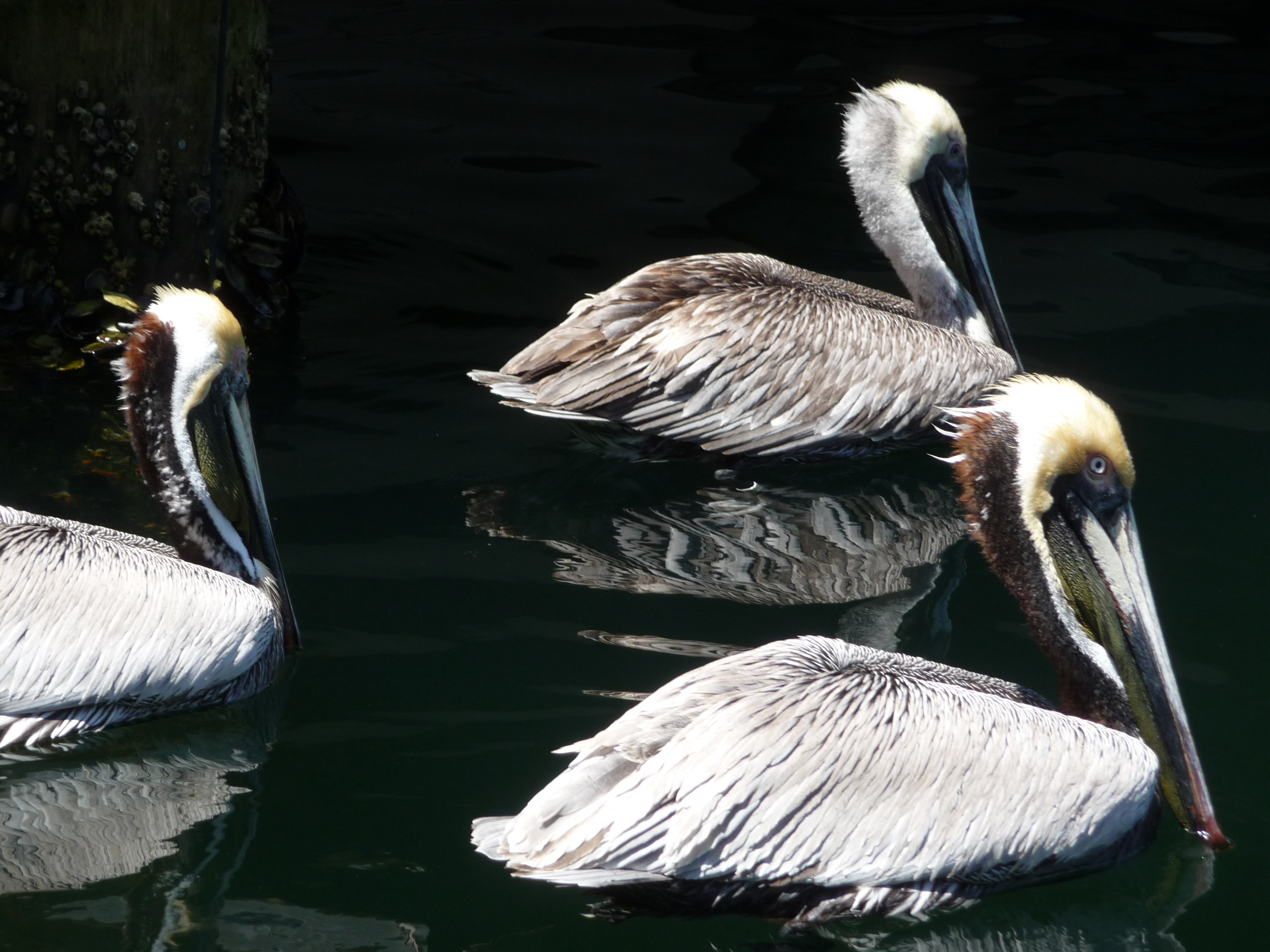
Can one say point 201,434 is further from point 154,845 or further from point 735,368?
point 735,368

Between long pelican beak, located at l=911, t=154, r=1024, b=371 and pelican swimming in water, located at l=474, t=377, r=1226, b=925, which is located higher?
long pelican beak, located at l=911, t=154, r=1024, b=371

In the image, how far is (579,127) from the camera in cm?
899

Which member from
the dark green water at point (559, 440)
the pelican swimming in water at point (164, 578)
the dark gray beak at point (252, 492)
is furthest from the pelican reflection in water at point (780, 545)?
the pelican swimming in water at point (164, 578)

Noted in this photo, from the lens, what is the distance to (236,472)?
13.8 feet

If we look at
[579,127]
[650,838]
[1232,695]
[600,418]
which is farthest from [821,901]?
[579,127]

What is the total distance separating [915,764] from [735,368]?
8.63 ft

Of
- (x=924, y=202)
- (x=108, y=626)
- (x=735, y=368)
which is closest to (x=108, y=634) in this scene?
(x=108, y=626)

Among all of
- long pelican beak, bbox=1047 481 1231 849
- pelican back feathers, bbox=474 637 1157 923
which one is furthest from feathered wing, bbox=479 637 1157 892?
long pelican beak, bbox=1047 481 1231 849

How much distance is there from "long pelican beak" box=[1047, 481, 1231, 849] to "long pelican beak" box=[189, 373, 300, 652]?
6.77 ft

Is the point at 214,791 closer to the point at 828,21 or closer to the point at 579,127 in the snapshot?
the point at 579,127

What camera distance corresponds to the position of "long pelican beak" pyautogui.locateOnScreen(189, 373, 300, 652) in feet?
13.6

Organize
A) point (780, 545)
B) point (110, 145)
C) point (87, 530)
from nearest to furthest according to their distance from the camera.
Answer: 1. point (87, 530)
2. point (780, 545)
3. point (110, 145)

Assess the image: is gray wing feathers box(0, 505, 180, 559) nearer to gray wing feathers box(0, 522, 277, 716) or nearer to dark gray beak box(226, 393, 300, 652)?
gray wing feathers box(0, 522, 277, 716)

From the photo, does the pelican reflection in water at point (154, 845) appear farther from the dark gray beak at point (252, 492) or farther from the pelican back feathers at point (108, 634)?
the dark gray beak at point (252, 492)
